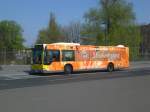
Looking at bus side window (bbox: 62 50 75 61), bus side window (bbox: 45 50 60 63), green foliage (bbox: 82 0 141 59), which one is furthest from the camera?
green foliage (bbox: 82 0 141 59)

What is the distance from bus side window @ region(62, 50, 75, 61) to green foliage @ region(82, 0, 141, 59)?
30656 mm

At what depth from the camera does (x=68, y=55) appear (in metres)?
36.3

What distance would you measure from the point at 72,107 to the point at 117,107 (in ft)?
4.57

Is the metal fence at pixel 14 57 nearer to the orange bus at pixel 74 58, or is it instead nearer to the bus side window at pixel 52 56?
the orange bus at pixel 74 58

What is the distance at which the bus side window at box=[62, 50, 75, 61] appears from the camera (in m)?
35.7

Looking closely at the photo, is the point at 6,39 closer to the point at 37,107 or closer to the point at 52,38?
the point at 52,38

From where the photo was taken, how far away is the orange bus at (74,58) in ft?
114

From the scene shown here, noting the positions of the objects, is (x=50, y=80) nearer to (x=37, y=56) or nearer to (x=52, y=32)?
(x=37, y=56)

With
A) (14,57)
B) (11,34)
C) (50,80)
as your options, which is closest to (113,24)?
(14,57)

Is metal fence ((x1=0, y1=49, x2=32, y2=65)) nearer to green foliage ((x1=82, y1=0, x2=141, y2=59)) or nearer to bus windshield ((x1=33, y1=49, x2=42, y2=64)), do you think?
bus windshield ((x1=33, y1=49, x2=42, y2=64))

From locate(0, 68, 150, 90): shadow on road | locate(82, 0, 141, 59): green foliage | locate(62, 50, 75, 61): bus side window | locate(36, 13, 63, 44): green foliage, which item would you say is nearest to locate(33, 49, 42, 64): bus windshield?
locate(0, 68, 150, 90): shadow on road

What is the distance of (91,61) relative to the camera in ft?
127

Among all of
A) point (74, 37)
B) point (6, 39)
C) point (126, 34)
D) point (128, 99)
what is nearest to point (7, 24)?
point (6, 39)

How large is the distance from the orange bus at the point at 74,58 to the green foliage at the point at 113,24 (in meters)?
24.7
